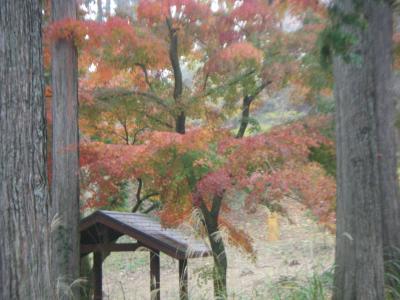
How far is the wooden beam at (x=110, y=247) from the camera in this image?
388 inches

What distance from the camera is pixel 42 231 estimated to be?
4.53m

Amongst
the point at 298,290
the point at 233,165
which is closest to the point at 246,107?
the point at 233,165

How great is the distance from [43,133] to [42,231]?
790mm

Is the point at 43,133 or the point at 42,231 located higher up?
the point at 43,133

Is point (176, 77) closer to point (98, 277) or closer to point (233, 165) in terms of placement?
point (233, 165)

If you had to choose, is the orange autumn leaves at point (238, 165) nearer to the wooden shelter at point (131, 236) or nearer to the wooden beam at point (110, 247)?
the wooden shelter at point (131, 236)

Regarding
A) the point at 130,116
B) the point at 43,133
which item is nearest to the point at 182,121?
the point at 130,116

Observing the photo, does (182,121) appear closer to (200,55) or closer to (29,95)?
(200,55)

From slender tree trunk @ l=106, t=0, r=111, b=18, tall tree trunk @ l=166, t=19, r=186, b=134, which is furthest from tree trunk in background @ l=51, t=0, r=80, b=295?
tall tree trunk @ l=166, t=19, r=186, b=134

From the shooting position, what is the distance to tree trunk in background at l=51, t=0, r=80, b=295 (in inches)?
385

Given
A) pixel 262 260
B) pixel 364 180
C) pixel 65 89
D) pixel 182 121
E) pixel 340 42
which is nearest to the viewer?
pixel 340 42

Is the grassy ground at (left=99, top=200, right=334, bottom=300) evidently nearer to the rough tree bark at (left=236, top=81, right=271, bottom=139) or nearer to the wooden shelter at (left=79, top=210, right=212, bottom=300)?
the rough tree bark at (left=236, top=81, right=271, bottom=139)

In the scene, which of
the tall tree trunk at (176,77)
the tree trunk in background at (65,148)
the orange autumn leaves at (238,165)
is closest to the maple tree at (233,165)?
the orange autumn leaves at (238,165)

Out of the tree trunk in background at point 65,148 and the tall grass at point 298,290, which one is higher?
the tree trunk in background at point 65,148
